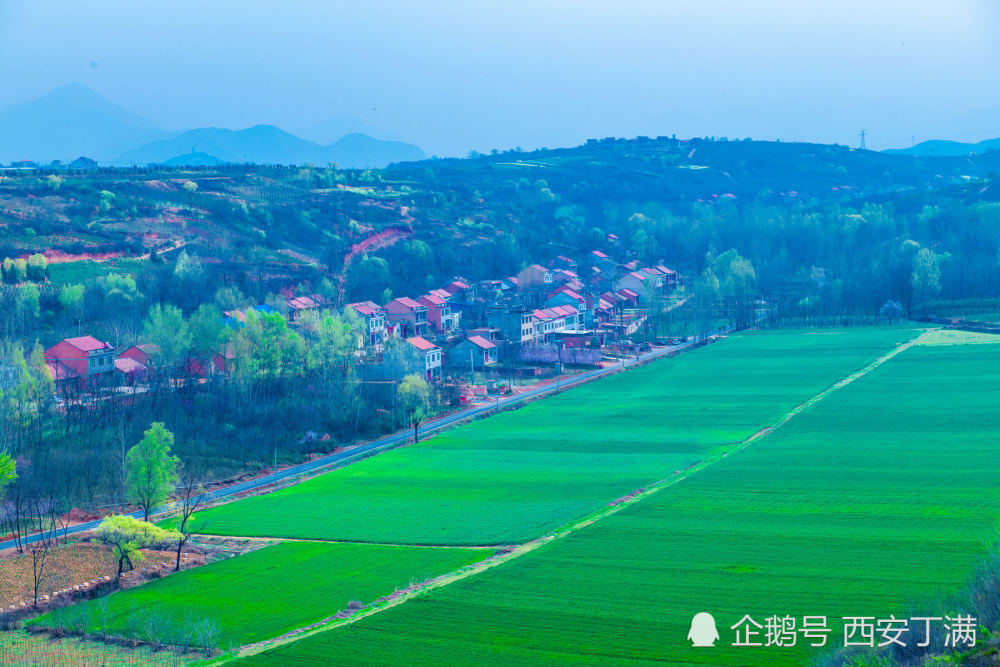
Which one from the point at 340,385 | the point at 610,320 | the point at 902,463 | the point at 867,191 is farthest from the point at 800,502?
the point at 867,191

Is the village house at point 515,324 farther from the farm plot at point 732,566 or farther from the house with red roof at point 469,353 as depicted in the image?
the farm plot at point 732,566

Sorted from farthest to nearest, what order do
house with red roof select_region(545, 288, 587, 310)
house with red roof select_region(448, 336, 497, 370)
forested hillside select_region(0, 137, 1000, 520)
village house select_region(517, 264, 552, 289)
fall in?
1. village house select_region(517, 264, 552, 289)
2. house with red roof select_region(545, 288, 587, 310)
3. house with red roof select_region(448, 336, 497, 370)
4. forested hillside select_region(0, 137, 1000, 520)

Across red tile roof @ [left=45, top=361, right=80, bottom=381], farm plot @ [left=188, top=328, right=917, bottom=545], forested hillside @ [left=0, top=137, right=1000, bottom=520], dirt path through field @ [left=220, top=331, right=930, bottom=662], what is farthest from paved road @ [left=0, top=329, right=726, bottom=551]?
red tile roof @ [left=45, top=361, right=80, bottom=381]

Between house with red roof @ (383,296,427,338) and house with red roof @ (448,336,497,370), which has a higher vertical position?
house with red roof @ (383,296,427,338)

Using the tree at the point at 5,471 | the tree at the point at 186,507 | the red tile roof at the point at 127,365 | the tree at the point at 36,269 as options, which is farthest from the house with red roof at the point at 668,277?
the tree at the point at 5,471

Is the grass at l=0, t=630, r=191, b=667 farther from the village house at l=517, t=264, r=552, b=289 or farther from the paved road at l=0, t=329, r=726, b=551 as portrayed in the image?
the village house at l=517, t=264, r=552, b=289

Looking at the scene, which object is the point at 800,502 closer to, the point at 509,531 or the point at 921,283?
the point at 509,531
